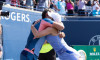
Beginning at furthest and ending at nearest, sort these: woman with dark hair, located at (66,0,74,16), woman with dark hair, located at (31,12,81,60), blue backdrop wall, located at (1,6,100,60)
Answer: woman with dark hair, located at (66,0,74,16) → blue backdrop wall, located at (1,6,100,60) → woman with dark hair, located at (31,12,81,60)

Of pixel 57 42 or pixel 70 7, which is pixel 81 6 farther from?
pixel 57 42

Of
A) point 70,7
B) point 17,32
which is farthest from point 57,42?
point 70,7

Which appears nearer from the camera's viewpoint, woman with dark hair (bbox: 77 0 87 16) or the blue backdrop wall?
the blue backdrop wall

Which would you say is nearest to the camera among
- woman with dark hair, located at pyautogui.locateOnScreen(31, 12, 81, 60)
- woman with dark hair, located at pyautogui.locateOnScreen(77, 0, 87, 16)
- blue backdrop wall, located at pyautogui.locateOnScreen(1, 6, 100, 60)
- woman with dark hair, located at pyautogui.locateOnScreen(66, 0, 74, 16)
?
woman with dark hair, located at pyautogui.locateOnScreen(31, 12, 81, 60)

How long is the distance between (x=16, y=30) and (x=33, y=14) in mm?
1356

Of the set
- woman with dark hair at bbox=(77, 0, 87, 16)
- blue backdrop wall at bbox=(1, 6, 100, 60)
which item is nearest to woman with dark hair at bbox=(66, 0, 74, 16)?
woman with dark hair at bbox=(77, 0, 87, 16)

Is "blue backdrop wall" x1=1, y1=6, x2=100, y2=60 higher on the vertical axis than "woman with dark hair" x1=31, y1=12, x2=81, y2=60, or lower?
lower

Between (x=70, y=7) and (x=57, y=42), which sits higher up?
(x=57, y=42)

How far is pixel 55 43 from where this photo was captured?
5.09m

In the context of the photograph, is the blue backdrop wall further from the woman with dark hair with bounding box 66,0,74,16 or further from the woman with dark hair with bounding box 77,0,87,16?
the woman with dark hair with bounding box 77,0,87,16

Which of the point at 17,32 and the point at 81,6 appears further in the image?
the point at 81,6

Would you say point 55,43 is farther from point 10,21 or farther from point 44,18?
point 10,21

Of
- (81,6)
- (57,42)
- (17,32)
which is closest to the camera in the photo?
(57,42)

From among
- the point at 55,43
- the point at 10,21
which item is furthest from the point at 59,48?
the point at 10,21
